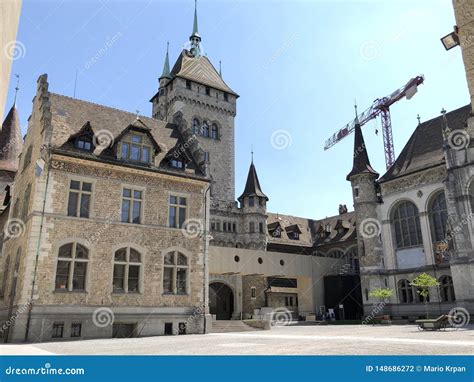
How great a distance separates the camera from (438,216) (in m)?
37.0

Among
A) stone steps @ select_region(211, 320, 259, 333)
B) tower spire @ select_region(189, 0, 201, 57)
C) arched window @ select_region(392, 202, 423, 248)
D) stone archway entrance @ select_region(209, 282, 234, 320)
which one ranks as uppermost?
tower spire @ select_region(189, 0, 201, 57)

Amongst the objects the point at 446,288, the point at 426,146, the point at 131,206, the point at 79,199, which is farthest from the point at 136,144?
the point at 426,146

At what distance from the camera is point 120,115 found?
26797 millimetres

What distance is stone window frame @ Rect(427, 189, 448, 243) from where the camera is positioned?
36.4 m

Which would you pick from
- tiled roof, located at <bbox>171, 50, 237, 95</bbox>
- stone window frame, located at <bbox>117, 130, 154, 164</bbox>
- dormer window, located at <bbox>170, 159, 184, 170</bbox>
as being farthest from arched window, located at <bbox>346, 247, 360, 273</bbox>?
stone window frame, located at <bbox>117, 130, 154, 164</bbox>

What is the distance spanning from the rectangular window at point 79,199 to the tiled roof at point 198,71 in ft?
116

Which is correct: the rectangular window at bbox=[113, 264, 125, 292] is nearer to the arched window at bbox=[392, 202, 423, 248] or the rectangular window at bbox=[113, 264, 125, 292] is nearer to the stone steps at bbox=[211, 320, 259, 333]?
the stone steps at bbox=[211, 320, 259, 333]

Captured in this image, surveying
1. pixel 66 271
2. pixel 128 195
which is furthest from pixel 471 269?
pixel 66 271

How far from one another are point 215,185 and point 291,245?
1346 cm

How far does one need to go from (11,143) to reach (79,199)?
83.2 ft

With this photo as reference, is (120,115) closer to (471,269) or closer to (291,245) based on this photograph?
(471,269)

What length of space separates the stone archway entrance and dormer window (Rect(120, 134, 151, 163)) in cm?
2349

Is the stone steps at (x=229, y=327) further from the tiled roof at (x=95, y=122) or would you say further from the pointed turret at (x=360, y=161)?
the pointed turret at (x=360, y=161)

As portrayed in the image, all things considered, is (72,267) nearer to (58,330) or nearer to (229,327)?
(58,330)
